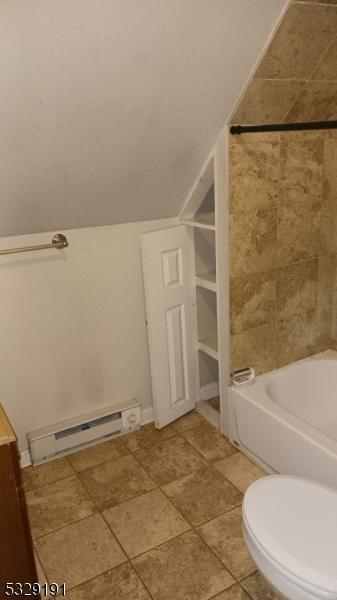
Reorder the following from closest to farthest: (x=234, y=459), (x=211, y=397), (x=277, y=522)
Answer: (x=277, y=522), (x=234, y=459), (x=211, y=397)

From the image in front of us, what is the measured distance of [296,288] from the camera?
259 centimetres

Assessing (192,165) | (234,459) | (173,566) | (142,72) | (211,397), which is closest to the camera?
(142,72)

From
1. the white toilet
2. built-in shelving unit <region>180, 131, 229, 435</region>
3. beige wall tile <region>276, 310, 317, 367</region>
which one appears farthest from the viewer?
beige wall tile <region>276, 310, 317, 367</region>

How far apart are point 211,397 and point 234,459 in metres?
0.57

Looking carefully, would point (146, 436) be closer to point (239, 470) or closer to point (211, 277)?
point (239, 470)

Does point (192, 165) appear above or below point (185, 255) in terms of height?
above

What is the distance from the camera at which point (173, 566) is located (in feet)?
6.18

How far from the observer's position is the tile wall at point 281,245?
2.26 m

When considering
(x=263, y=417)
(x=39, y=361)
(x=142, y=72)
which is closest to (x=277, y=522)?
(x=263, y=417)

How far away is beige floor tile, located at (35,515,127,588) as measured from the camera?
1.88 m

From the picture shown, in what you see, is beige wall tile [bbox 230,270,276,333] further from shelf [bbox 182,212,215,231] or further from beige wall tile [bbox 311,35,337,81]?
beige wall tile [bbox 311,35,337,81]

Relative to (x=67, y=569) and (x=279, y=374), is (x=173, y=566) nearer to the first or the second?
(x=67, y=569)

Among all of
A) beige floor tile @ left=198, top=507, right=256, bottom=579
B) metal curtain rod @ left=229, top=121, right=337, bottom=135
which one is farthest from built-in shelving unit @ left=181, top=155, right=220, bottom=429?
beige floor tile @ left=198, top=507, right=256, bottom=579

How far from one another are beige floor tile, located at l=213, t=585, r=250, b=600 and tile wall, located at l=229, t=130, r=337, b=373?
101cm
